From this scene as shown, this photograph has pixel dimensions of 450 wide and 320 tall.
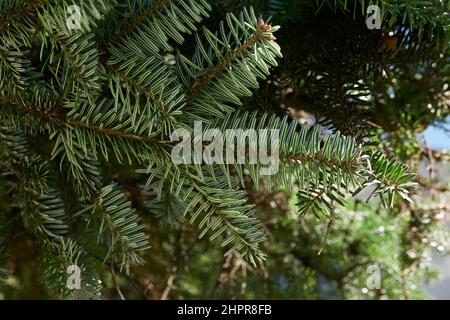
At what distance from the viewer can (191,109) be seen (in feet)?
0.88

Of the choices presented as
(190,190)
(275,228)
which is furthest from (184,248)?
(190,190)

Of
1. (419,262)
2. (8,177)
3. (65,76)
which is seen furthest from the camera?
(419,262)

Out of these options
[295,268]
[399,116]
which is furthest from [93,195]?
[295,268]

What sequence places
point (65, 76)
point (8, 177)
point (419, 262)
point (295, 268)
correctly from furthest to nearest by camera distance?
point (295, 268) → point (419, 262) → point (8, 177) → point (65, 76)

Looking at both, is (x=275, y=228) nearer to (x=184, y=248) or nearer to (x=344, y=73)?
(x=184, y=248)

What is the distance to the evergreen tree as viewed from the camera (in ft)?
0.83

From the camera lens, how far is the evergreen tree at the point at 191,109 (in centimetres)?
25

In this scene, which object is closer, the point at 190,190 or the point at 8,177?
the point at 190,190
